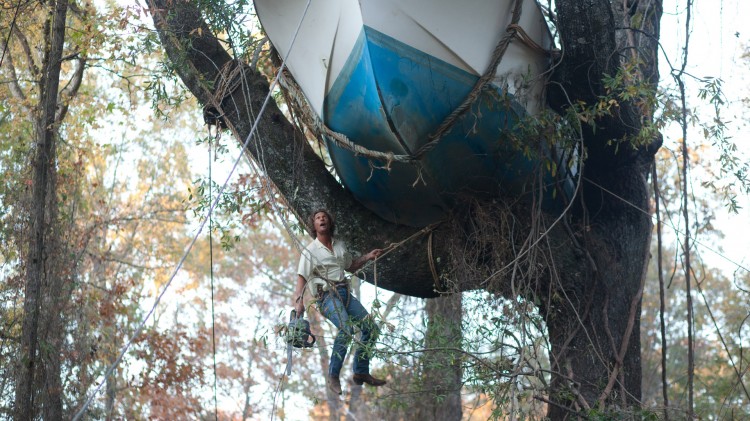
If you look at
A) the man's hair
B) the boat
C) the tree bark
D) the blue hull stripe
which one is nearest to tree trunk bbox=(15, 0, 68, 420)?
the tree bark

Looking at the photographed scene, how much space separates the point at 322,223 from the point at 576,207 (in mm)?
1980

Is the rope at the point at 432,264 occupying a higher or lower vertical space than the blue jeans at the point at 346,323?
higher

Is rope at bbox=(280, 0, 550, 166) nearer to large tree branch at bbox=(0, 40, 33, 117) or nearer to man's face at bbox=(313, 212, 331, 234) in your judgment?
man's face at bbox=(313, 212, 331, 234)

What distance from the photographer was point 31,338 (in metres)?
7.80

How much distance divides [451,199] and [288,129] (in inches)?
50.0

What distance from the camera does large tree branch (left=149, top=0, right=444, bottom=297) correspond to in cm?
682

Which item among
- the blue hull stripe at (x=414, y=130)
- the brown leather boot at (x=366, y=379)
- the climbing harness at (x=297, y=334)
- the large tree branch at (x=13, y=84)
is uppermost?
the large tree branch at (x=13, y=84)

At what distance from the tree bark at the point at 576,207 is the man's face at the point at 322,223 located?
328 mm

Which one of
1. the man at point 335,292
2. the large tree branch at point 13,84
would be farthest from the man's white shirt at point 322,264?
the large tree branch at point 13,84

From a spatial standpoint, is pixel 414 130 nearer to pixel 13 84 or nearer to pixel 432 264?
pixel 432 264

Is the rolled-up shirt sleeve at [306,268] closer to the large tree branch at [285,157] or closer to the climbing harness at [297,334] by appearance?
the climbing harness at [297,334]

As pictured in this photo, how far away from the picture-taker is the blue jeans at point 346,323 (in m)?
5.96

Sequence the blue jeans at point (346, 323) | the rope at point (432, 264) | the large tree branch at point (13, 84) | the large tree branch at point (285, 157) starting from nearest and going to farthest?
the blue jeans at point (346, 323) < the rope at point (432, 264) < the large tree branch at point (285, 157) < the large tree branch at point (13, 84)

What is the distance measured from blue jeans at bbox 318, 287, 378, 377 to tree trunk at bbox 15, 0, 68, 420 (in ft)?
9.40
